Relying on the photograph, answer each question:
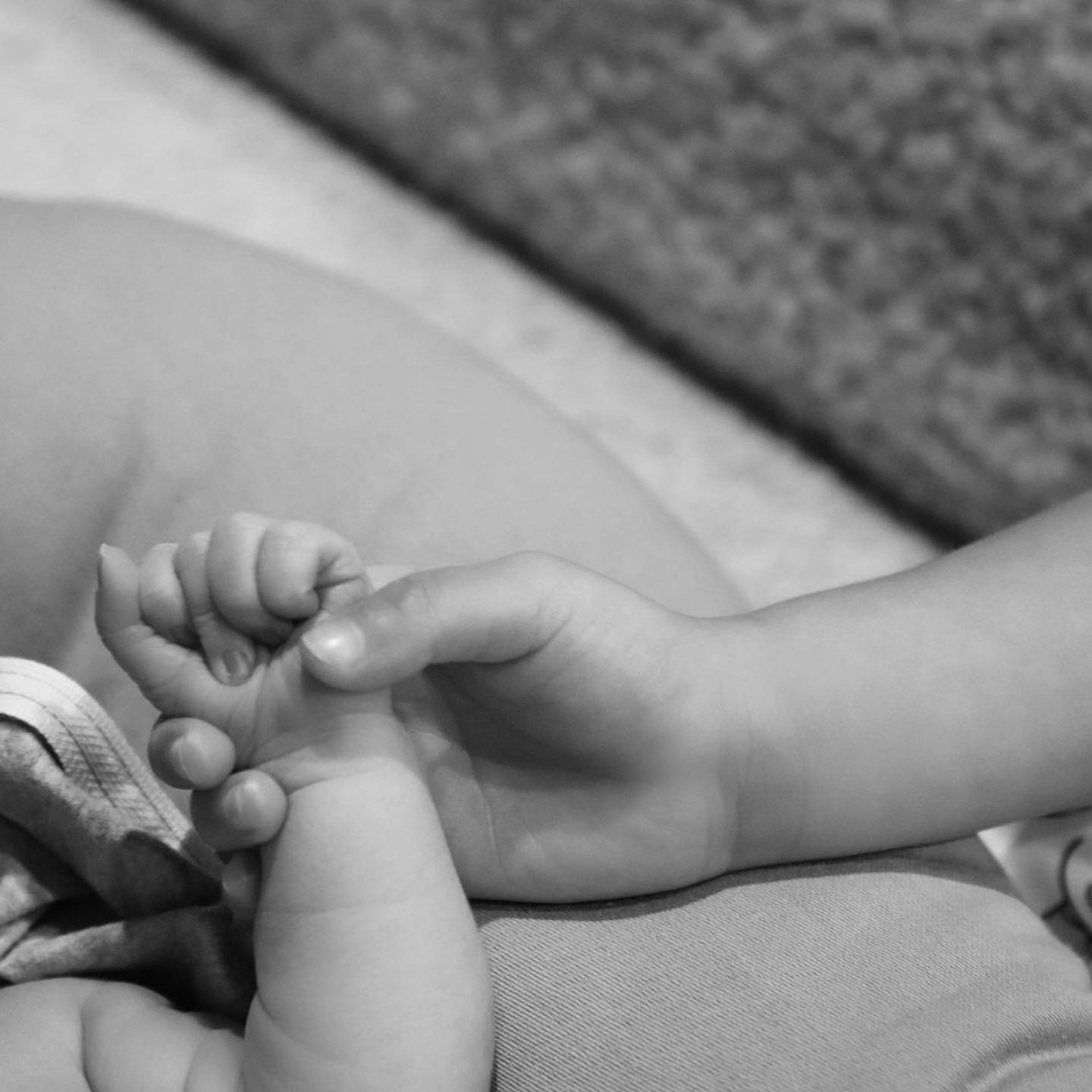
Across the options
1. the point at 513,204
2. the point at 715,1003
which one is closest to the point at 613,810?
the point at 715,1003

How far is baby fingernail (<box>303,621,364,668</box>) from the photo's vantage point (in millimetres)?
421

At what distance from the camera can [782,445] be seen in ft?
3.42

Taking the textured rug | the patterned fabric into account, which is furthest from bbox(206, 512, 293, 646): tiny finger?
the textured rug

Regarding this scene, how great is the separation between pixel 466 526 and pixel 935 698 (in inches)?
8.1

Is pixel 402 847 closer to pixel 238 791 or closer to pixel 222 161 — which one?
pixel 238 791

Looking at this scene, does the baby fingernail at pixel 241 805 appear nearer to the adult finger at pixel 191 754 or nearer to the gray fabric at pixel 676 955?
the adult finger at pixel 191 754

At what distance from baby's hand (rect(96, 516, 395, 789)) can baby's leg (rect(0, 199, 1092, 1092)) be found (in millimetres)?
117

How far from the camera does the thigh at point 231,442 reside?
1.99 feet

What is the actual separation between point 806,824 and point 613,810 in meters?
0.08

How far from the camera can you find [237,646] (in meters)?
0.45

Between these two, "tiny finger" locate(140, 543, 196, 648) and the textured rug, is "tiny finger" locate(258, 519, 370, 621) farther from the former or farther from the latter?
the textured rug

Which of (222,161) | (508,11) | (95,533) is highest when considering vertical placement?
(508,11)

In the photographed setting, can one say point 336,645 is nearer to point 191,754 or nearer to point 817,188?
point 191,754

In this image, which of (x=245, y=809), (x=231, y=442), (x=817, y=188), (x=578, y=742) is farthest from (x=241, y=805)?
(x=817, y=188)
